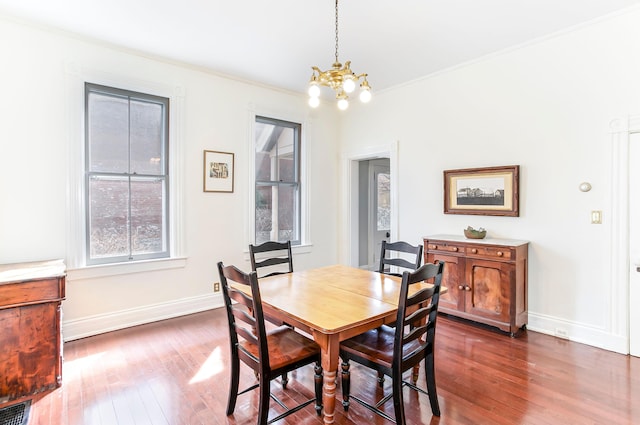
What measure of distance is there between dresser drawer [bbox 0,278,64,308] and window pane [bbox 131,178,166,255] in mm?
1257

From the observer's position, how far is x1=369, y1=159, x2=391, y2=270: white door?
19.1 feet

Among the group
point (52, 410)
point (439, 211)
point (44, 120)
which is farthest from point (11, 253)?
point (439, 211)

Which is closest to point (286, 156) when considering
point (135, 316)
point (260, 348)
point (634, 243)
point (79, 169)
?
point (79, 169)

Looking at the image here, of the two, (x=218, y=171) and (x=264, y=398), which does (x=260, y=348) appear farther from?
(x=218, y=171)

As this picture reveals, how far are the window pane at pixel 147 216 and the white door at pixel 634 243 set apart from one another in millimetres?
4474

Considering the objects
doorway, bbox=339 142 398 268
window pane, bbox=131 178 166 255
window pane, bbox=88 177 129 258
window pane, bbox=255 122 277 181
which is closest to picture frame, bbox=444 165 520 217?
doorway, bbox=339 142 398 268

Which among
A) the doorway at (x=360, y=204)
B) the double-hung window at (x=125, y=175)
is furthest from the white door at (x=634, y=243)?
the double-hung window at (x=125, y=175)

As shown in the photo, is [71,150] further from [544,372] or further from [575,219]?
[575,219]

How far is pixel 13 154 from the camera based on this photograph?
9.68 ft

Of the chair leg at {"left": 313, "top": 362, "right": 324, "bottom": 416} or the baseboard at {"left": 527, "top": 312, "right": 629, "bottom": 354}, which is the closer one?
the chair leg at {"left": 313, "top": 362, "right": 324, "bottom": 416}

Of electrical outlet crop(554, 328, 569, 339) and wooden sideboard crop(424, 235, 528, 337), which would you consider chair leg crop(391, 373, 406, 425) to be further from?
A: electrical outlet crop(554, 328, 569, 339)

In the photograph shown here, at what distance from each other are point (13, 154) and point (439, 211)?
430cm

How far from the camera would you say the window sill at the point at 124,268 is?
3281 millimetres

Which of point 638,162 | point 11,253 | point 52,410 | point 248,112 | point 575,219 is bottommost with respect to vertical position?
point 52,410
